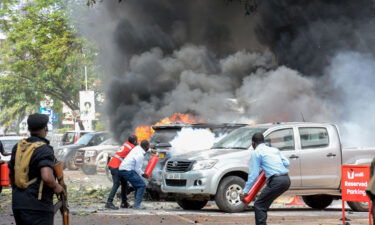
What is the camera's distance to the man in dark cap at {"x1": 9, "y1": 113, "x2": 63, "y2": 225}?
5668 millimetres

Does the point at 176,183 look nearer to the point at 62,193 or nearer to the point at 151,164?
the point at 151,164

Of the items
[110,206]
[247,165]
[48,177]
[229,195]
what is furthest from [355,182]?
[48,177]

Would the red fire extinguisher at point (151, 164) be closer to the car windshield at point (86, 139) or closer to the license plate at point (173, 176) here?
the license plate at point (173, 176)

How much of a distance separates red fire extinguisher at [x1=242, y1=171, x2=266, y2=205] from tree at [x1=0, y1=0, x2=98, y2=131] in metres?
20.7

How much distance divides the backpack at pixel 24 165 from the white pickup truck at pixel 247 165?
6.79 m

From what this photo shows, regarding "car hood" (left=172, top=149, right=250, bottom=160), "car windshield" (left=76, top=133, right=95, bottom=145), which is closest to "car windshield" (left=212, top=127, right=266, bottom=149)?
"car hood" (left=172, top=149, right=250, bottom=160)

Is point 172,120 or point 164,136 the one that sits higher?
point 172,120

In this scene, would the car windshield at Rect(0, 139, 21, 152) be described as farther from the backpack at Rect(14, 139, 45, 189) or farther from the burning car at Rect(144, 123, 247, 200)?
the backpack at Rect(14, 139, 45, 189)

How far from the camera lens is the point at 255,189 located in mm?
9102

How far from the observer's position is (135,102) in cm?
2591

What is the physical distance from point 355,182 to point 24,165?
231 inches

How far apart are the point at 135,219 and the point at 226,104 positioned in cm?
1276

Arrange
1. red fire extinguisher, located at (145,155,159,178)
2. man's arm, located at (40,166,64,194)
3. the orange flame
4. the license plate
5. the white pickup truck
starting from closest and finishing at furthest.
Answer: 1. man's arm, located at (40,166,64,194)
2. the white pickup truck
3. the license plate
4. red fire extinguisher, located at (145,155,159,178)
5. the orange flame

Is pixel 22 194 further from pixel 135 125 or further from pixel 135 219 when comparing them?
pixel 135 125
